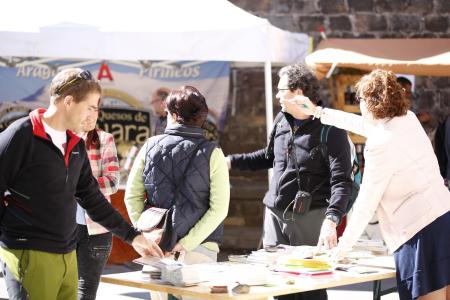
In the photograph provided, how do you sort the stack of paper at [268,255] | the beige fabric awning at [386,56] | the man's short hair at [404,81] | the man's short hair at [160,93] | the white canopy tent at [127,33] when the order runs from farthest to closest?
the man's short hair at [160,93] → the man's short hair at [404,81] → the beige fabric awning at [386,56] → the white canopy tent at [127,33] → the stack of paper at [268,255]

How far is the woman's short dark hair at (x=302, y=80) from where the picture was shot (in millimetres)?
5879

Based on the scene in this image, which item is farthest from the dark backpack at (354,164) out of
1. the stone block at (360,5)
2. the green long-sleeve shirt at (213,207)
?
the stone block at (360,5)

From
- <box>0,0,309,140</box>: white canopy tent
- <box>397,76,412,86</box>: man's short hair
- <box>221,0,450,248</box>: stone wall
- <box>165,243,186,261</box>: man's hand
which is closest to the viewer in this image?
<box>165,243,186,261</box>: man's hand

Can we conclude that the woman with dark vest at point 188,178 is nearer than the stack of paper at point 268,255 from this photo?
Yes

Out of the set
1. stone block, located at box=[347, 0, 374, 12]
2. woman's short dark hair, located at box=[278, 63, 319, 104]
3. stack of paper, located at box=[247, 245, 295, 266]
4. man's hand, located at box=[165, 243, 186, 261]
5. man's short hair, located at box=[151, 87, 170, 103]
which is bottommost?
man's hand, located at box=[165, 243, 186, 261]

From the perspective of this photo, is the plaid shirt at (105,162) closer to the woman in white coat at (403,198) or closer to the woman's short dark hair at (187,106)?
the woman's short dark hair at (187,106)

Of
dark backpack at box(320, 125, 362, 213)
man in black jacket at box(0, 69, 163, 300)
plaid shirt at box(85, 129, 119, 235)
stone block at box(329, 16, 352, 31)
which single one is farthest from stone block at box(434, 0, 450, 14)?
man in black jacket at box(0, 69, 163, 300)

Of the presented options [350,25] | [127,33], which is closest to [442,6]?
[350,25]

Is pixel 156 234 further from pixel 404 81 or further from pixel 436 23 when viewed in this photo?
pixel 436 23

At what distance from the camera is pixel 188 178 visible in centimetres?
520

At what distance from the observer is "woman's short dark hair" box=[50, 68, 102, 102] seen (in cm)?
418

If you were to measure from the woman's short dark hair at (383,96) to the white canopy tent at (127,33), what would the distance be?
305 cm

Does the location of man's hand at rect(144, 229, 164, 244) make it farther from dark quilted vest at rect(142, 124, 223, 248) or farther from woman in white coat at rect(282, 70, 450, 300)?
woman in white coat at rect(282, 70, 450, 300)

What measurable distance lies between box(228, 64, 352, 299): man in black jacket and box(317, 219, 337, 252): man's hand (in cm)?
17
